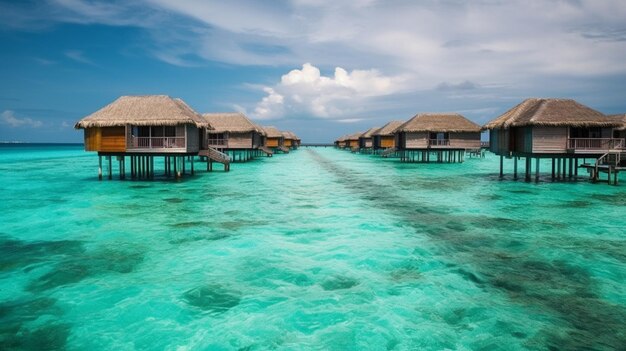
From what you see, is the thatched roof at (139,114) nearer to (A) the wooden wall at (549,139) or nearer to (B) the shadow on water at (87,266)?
(B) the shadow on water at (87,266)

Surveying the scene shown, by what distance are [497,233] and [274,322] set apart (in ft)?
26.0

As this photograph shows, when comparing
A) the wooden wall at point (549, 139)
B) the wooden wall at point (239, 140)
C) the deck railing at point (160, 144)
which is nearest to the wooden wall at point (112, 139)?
the deck railing at point (160, 144)

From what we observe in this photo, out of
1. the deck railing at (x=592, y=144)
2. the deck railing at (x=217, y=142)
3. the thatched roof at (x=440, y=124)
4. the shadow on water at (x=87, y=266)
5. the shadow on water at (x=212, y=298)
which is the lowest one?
the shadow on water at (x=212, y=298)

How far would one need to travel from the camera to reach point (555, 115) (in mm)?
23391

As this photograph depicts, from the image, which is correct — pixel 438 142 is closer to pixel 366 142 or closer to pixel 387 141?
pixel 387 141

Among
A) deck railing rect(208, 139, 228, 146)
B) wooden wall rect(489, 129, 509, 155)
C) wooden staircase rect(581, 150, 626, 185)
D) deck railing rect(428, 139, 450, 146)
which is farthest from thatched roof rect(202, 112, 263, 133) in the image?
wooden staircase rect(581, 150, 626, 185)

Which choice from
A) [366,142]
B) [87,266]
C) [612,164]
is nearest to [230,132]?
[612,164]

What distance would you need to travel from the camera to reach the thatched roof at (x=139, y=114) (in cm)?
2325

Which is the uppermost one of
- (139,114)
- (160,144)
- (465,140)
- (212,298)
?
(139,114)

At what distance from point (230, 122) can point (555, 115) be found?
2906cm

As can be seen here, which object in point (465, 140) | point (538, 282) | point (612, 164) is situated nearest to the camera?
point (538, 282)

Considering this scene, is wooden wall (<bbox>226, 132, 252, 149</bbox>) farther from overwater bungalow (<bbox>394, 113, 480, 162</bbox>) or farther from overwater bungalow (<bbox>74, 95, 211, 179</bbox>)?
overwater bungalow (<bbox>74, 95, 211, 179</bbox>)

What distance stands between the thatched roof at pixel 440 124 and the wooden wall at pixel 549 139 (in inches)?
651

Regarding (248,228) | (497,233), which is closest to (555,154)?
(497,233)
